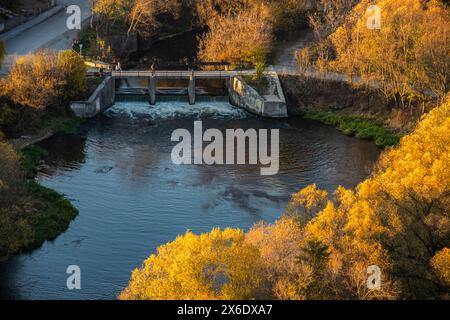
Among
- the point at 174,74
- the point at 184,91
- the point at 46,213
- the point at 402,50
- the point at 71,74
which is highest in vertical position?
the point at 402,50

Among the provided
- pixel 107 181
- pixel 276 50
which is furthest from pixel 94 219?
pixel 276 50

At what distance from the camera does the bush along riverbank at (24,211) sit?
52312mm

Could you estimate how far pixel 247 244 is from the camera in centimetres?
3941

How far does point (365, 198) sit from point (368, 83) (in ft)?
153

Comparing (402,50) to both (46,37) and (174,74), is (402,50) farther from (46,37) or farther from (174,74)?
(46,37)

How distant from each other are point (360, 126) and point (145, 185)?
1146 inches

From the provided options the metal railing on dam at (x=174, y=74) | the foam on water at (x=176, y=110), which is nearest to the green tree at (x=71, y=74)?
the foam on water at (x=176, y=110)

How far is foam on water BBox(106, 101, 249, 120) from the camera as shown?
3440 inches

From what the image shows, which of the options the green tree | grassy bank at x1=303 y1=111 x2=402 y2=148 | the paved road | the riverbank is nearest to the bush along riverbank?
the green tree

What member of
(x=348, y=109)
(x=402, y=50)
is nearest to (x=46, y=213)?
(x=348, y=109)

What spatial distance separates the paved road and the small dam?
9.28m

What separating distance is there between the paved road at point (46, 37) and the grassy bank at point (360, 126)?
1323 inches

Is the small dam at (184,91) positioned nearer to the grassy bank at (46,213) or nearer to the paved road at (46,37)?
the paved road at (46,37)

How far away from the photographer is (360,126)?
278 ft
